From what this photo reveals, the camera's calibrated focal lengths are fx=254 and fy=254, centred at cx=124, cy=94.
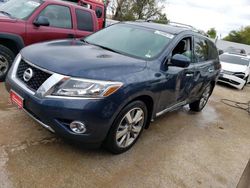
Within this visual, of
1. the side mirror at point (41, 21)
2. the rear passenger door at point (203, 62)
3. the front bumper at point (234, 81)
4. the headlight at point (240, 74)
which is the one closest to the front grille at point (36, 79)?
the side mirror at point (41, 21)

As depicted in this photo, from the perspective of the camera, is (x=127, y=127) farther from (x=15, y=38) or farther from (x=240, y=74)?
(x=240, y=74)

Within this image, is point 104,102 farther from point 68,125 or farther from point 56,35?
point 56,35

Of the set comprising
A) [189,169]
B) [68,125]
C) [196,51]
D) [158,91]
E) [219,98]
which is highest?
[196,51]

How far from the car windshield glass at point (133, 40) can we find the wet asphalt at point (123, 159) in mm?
1303

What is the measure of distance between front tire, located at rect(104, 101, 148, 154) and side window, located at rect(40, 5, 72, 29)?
128 inches

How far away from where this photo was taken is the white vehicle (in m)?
9.79

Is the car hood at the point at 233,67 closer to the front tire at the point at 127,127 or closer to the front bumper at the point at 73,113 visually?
the front tire at the point at 127,127

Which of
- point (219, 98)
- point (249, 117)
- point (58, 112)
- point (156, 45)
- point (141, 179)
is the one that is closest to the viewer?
point (58, 112)

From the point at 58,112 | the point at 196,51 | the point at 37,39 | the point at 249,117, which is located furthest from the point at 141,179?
the point at 249,117

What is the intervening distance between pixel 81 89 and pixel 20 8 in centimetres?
360

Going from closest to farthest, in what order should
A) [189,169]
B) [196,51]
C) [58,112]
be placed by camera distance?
[58,112], [189,169], [196,51]

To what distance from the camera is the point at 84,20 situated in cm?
605

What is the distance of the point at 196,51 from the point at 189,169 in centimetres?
213

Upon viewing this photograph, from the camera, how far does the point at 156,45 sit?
11.8 ft
